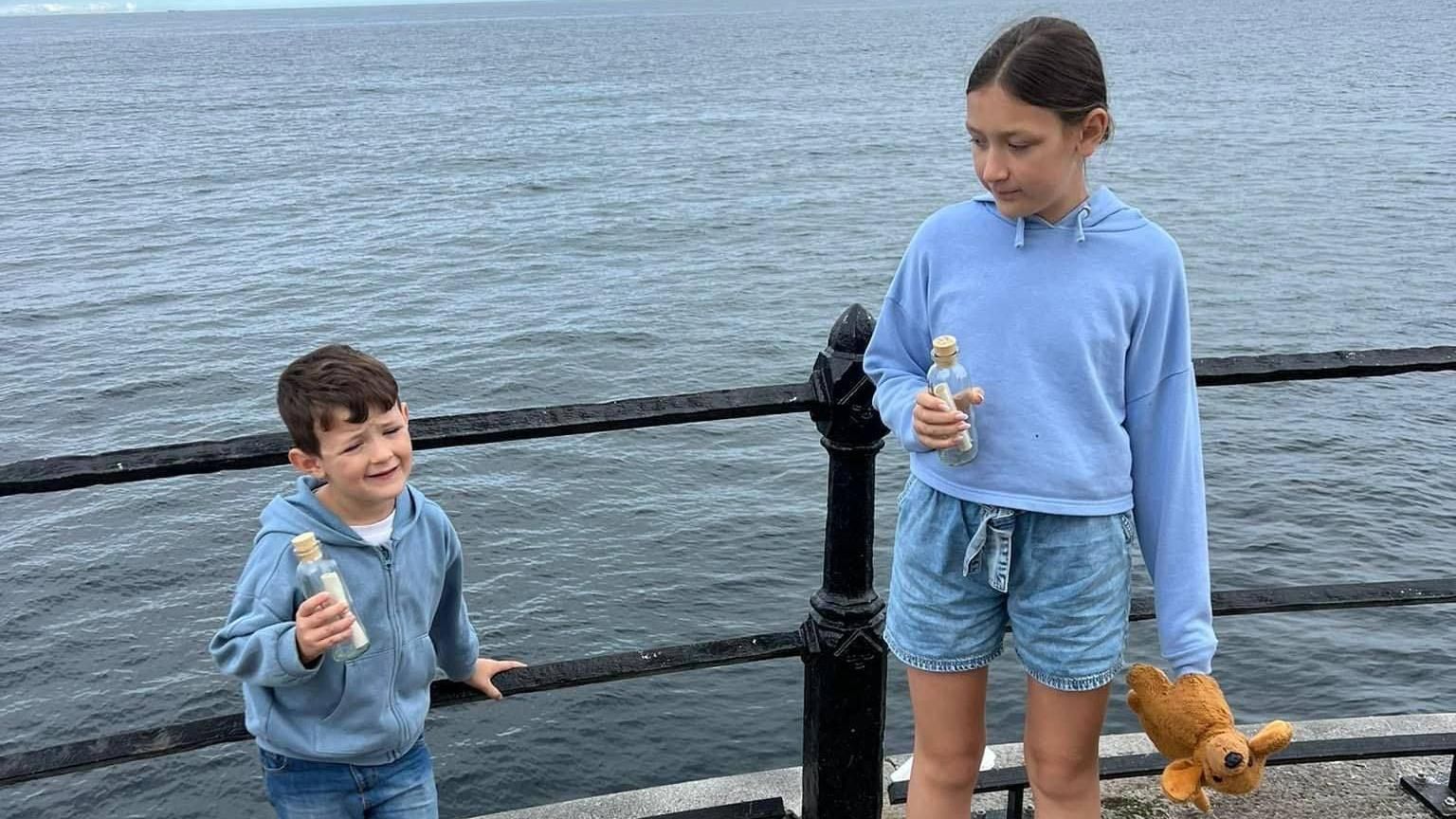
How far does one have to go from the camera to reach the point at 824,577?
2.95 m

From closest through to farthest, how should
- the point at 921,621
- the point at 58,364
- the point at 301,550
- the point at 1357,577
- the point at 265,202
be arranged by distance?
the point at 301,550 → the point at 921,621 → the point at 1357,577 → the point at 58,364 → the point at 265,202

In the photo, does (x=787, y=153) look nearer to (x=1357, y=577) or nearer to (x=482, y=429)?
(x=1357, y=577)

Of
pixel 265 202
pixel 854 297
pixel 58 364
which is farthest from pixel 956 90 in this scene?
pixel 58 364

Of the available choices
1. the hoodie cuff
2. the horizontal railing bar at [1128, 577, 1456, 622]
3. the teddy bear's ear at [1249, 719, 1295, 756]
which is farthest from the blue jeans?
the horizontal railing bar at [1128, 577, 1456, 622]

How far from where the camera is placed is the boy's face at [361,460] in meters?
2.39

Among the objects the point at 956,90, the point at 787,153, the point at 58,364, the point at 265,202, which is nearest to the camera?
the point at 58,364

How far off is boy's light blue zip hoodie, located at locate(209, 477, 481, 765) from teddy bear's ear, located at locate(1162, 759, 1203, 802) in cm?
137

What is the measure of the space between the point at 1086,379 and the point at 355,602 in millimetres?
1381

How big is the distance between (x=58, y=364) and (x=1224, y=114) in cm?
3274

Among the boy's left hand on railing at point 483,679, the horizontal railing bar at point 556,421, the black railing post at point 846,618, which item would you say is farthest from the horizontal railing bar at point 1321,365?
the boy's left hand on railing at point 483,679

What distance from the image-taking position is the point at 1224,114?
39.0 m

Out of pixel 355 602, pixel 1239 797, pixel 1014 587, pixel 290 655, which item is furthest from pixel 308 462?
pixel 1239 797

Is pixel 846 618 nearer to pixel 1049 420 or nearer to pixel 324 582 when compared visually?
pixel 1049 420

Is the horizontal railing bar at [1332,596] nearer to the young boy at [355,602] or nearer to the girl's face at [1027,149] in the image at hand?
the girl's face at [1027,149]
